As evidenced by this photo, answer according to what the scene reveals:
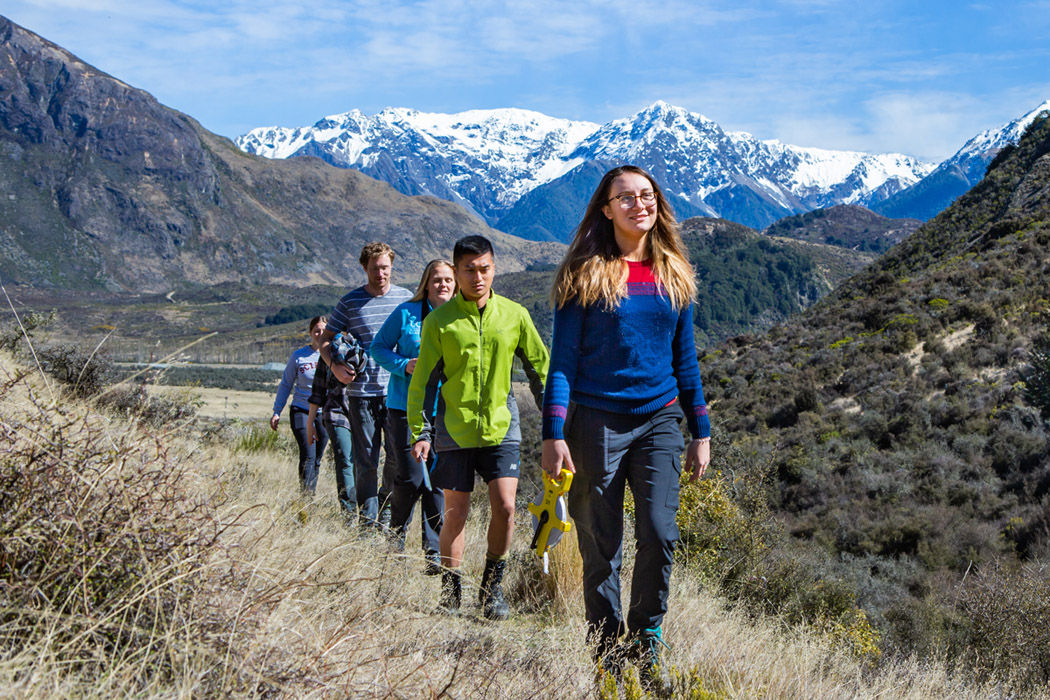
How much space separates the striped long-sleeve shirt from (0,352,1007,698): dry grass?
1249 millimetres

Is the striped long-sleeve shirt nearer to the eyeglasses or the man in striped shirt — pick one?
the man in striped shirt

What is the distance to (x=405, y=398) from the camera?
409 cm

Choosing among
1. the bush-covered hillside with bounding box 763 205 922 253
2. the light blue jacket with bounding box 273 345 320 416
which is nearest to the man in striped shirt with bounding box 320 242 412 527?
the light blue jacket with bounding box 273 345 320 416

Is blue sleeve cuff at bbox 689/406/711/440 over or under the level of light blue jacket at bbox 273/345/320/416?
over

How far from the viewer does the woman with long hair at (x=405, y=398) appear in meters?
4.07

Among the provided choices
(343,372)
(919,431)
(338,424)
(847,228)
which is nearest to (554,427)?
(343,372)

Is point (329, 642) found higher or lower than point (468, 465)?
lower

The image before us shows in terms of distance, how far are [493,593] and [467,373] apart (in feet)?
3.21

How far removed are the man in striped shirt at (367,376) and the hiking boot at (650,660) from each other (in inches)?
90.6

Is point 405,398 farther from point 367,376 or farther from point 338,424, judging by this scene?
point 338,424

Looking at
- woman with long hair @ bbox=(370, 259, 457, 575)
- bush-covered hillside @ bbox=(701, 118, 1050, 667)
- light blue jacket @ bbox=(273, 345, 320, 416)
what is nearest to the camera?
woman with long hair @ bbox=(370, 259, 457, 575)

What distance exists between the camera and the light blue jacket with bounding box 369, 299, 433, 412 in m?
4.09

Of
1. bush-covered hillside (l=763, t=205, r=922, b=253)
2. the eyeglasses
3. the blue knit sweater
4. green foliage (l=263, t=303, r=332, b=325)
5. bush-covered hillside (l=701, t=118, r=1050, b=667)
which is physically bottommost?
green foliage (l=263, t=303, r=332, b=325)

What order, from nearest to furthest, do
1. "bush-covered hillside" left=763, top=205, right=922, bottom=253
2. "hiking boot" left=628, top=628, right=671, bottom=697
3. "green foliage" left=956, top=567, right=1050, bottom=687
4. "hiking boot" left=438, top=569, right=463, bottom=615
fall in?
"hiking boot" left=628, top=628, right=671, bottom=697 → "hiking boot" left=438, top=569, right=463, bottom=615 → "green foliage" left=956, top=567, right=1050, bottom=687 → "bush-covered hillside" left=763, top=205, right=922, bottom=253
